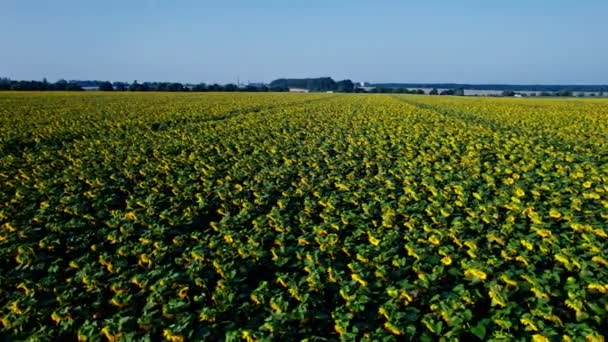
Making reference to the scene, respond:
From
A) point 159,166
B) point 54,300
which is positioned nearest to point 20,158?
point 159,166

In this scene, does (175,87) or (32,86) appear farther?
(175,87)

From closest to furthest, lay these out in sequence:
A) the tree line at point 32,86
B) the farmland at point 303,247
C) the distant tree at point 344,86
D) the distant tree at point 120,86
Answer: the farmland at point 303,247 → the tree line at point 32,86 → the distant tree at point 120,86 → the distant tree at point 344,86

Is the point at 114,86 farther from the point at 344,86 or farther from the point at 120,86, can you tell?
the point at 344,86

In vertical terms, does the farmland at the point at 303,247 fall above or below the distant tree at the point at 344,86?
below

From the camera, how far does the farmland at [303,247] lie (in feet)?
11.3

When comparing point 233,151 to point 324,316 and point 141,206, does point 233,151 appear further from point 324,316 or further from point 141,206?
point 324,316

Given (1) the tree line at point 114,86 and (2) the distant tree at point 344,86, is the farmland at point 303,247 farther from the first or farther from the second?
(2) the distant tree at point 344,86

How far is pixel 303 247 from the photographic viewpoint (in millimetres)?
A: 4883

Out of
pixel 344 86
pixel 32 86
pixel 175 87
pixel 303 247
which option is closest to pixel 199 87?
pixel 175 87

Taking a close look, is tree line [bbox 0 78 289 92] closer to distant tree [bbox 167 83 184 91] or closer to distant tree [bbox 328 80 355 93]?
distant tree [bbox 167 83 184 91]

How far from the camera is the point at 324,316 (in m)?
3.53

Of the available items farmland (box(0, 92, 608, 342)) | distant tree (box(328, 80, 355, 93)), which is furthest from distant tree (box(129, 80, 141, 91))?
farmland (box(0, 92, 608, 342))

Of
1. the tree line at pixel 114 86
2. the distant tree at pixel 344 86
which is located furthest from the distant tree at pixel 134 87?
the distant tree at pixel 344 86

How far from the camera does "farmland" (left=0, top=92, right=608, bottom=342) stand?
344 centimetres
